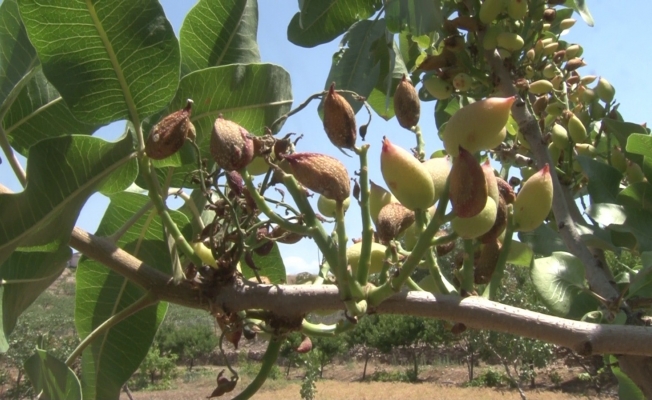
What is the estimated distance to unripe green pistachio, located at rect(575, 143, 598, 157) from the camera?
4.33ft

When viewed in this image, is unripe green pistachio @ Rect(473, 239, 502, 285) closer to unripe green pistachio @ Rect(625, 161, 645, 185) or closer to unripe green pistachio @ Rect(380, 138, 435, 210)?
unripe green pistachio @ Rect(380, 138, 435, 210)

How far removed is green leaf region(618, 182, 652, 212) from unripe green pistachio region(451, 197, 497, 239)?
1.95 feet

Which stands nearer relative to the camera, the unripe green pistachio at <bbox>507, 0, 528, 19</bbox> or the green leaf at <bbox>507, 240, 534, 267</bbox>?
the green leaf at <bbox>507, 240, 534, 267</bbox>

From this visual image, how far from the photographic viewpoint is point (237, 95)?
2.55ft

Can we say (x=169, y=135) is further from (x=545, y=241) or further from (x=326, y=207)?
(x=545, y=241)

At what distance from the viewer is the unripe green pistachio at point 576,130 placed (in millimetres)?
1269

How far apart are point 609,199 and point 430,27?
0.46 metres

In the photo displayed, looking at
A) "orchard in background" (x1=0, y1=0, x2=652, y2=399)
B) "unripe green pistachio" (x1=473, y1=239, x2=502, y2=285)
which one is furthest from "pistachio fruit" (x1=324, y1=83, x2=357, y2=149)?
"unripe green pistachio" (x1=473, y1=239, x2=502, y2=285)

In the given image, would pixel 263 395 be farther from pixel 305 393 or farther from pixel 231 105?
pixel 231 105

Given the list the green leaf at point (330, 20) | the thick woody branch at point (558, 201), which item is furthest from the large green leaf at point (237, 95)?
the thick woody branch at point (558, 201)

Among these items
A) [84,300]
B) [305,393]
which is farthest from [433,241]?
[305,393]

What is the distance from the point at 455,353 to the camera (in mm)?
24609

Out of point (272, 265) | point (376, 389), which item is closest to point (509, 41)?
point (272, 265)

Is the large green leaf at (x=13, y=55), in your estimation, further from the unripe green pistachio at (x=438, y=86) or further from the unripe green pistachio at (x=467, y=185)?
A: the unripe green pistachio at (x=438, y=86)
